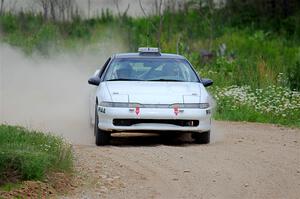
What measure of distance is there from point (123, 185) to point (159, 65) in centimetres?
525

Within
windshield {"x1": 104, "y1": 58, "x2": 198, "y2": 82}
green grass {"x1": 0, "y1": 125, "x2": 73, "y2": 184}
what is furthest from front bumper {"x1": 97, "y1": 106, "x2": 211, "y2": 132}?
green grass {"x1": 0, "y1": 125, "x2": 73, "y2": 184}

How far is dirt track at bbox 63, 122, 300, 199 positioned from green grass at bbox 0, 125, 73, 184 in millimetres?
337

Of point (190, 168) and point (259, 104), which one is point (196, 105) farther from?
point (259, 104)

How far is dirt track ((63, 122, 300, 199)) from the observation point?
36.9 ft

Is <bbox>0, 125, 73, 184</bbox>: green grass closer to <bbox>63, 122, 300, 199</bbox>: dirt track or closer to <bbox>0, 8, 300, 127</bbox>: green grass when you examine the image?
<bbox>63, 122, 300, 199</bbox>: dirt track

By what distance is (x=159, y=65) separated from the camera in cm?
1656

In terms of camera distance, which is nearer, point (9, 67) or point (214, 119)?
point (214, 119)

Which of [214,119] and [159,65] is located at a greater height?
[159,65]

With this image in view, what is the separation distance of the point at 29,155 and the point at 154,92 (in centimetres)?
436

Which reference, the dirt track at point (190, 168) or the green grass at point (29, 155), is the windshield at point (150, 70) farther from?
the green grass at point (29, 155)

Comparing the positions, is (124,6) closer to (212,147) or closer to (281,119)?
(281,119)

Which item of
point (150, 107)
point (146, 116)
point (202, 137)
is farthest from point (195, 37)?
point (146, 116)

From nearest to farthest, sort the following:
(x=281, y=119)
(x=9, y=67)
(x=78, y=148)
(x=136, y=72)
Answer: (x=78, y=148) < (x=136, y=72) < (x=281, y=119) < (x=9, y=67)

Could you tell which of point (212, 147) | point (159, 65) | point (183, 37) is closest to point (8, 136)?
point (212, 147)
